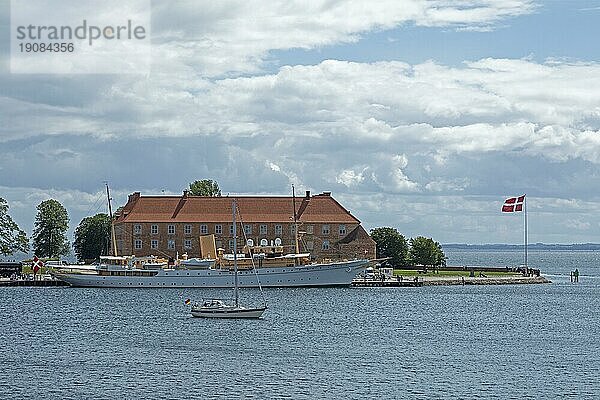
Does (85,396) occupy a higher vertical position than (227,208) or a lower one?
lower

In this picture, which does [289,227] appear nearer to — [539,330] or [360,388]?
[539,330]

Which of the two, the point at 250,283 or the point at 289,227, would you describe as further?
the point at 289,227

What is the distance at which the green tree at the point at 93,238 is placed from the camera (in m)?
140

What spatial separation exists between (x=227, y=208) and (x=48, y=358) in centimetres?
7483

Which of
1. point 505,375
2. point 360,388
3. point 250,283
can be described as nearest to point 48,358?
point 360,388

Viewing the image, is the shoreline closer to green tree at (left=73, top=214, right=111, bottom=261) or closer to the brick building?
the brick building

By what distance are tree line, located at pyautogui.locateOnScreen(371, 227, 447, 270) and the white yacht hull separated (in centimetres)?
2043

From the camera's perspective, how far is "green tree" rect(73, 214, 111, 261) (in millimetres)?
139875

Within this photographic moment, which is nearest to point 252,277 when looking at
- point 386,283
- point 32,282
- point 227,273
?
point 227,273

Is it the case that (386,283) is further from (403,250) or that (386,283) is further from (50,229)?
(50,229)

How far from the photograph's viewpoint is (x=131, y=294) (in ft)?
321

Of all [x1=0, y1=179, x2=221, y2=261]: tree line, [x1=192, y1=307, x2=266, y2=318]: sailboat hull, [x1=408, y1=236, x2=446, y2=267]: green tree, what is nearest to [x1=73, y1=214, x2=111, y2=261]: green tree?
[x1=0, y1=179, x2=221, y2=261]: tree line

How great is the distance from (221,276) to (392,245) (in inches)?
1268

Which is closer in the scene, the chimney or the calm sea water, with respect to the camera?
the calm sea water
